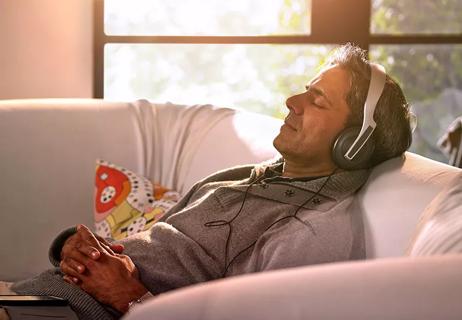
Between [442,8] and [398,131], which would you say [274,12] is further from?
[398,131]

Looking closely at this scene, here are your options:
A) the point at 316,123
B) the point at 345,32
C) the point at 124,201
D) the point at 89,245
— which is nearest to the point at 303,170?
the point at 316,123

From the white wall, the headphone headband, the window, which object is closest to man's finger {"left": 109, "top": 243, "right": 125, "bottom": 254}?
the headphone headband

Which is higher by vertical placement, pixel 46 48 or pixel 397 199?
pixel 46 48

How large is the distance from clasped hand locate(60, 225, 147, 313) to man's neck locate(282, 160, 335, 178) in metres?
0.41

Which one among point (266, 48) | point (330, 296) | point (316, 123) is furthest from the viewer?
point (266, 48)

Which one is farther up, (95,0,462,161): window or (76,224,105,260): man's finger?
(95,0,462,161): window

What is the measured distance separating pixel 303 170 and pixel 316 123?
0.35 feet

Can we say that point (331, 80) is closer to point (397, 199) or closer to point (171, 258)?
point (397, 199)

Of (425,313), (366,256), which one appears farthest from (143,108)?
(425,313)

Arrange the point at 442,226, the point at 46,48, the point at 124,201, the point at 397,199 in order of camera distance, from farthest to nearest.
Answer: the point at 46,48 < the point at 124,201 < the point at 397,199 < the point at 442,226

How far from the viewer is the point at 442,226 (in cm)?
118

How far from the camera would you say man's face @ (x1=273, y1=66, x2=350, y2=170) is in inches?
71.8

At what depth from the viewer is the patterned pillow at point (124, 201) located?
225cm

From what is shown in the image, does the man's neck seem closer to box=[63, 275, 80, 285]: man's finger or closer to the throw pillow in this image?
the throw pillow
